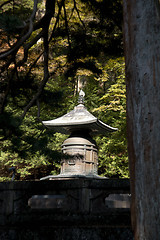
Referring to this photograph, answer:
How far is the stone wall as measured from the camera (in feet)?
15.5

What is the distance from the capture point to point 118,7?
6258 mm

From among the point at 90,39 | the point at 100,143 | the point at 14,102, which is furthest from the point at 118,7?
the point at 100,143

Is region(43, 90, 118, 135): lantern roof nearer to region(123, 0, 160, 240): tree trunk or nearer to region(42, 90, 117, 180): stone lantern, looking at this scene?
region(42, 90, 117, 180): stone lantern

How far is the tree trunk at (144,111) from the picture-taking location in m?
2.81

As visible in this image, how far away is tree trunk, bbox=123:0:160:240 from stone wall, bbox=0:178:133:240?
Answer: 189 cm

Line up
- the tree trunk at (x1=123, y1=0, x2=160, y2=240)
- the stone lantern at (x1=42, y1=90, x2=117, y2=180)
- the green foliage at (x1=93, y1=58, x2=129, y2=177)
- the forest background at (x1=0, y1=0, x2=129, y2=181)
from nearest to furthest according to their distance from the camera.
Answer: the tree trunk at (x1=123, y1=0, x2=160, y2=240)
the forest background at (x1=0, y1=0, x2=129, y2=181)
the stone lantern at (x1=42, y1=90, x2=117, y2=180)
the green foliage at (x1=93, y1=58, x2=129, y2=177)

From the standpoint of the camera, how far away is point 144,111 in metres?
3.02

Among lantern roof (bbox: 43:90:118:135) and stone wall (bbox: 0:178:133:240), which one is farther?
lantern roof (bbox: 43:90:118:135)

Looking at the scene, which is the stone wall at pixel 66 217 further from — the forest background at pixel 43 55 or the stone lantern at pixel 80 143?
the stone lantern at pixel 80 143

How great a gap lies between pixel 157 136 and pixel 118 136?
43.7 feet

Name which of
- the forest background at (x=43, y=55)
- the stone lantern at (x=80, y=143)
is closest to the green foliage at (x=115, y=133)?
the stone lantern at (x=80, y=143)

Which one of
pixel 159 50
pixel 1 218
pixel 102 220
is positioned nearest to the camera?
pixel 159 50

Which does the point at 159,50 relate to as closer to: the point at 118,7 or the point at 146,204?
the point at 146,204

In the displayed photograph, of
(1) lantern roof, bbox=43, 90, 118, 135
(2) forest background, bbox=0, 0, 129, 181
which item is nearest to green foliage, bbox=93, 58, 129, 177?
(1) lantern roof, bbox=43, 90, 118, 135
